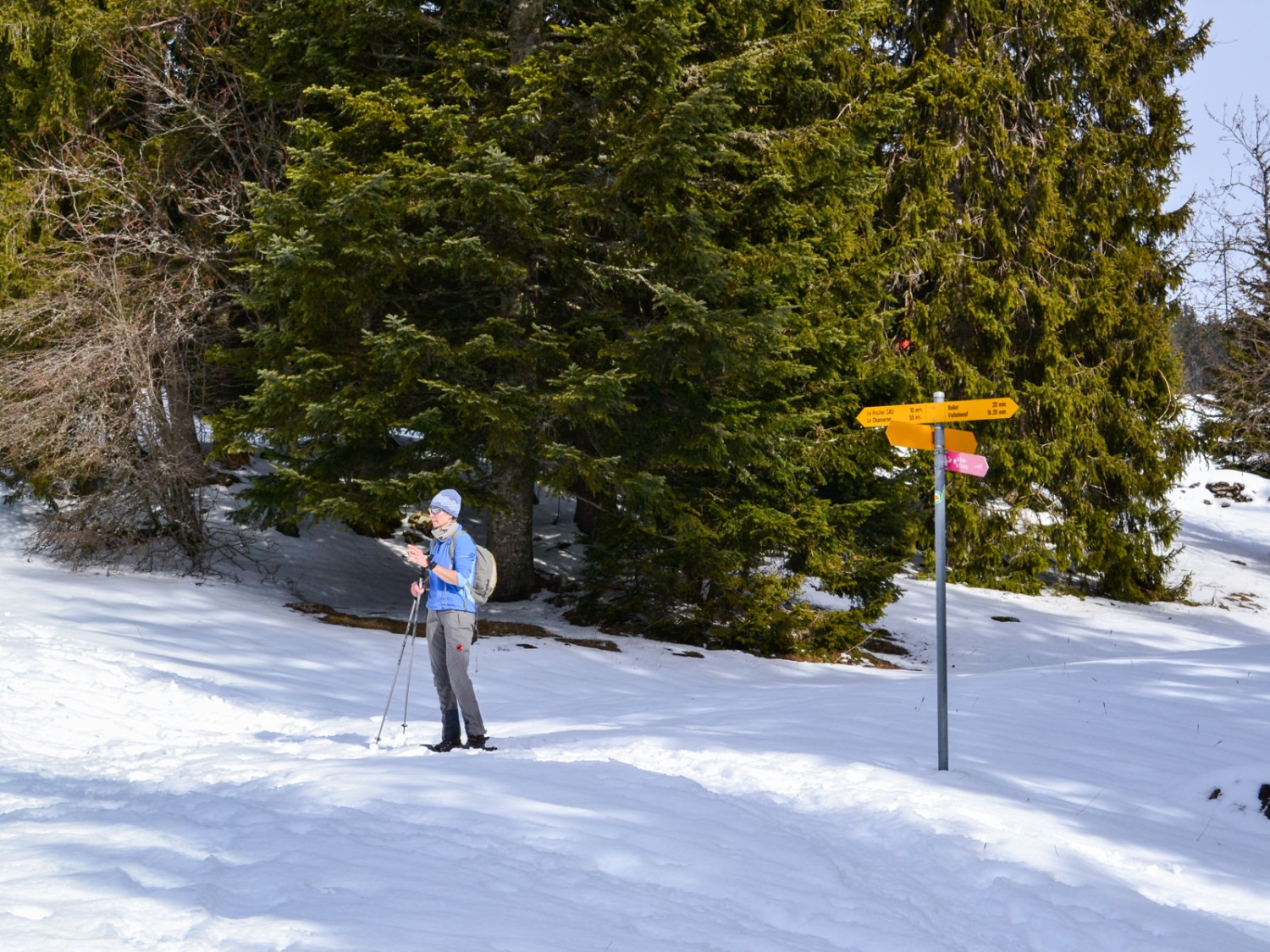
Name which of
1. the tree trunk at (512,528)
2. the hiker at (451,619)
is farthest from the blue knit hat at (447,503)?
the tree trunk at (512,528)

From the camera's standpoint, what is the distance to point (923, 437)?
7402 mm

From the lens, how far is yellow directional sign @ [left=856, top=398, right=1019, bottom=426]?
6.91 m

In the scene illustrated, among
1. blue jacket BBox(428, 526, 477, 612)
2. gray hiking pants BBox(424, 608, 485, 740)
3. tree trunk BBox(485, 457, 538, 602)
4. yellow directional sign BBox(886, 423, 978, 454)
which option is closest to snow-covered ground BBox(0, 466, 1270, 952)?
gray hiking pants BBox(424, 608, 485, 740)

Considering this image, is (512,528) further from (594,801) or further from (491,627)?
(594,801)

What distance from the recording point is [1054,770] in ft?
24.5

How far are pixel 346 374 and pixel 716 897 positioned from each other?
10.1 m

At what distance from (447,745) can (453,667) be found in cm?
55

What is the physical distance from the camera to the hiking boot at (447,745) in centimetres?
776

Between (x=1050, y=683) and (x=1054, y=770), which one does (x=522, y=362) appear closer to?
(x=1050, y=683)

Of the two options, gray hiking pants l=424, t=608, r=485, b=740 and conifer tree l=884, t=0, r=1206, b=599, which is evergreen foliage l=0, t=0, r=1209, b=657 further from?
gray hiking pants l=424, t=608, r=485, b=740

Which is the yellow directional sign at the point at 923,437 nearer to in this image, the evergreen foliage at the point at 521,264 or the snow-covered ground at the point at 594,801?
the snow-covered ground at the point at 594,801

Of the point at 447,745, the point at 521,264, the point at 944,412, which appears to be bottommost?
the point at 447,745

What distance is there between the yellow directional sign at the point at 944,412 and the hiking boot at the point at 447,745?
11.5ft

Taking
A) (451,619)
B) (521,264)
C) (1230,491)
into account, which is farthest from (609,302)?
(1230,491)
